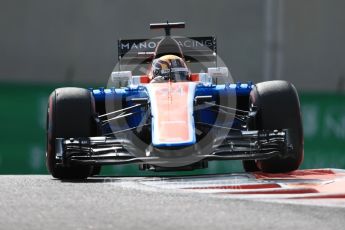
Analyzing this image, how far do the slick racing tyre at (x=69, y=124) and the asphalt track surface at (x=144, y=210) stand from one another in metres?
1.01

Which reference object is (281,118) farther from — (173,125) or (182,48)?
(182,48)

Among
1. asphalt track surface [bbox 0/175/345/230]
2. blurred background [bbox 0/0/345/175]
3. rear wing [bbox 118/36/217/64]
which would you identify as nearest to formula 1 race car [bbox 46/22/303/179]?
rear wing [bbox 118/36/217/64]

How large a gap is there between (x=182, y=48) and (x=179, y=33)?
40.3ft

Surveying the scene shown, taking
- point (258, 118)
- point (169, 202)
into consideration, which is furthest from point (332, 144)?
point (169, 202)

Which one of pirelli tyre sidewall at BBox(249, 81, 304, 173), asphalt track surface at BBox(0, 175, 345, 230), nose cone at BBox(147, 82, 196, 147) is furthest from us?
pirelli tyre sidewall at BBox(249, 81, 304, 173)

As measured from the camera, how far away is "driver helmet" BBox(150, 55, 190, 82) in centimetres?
962

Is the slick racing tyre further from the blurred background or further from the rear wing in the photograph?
the blurred background

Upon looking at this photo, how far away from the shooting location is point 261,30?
74.8ft

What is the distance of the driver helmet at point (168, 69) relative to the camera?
962cm

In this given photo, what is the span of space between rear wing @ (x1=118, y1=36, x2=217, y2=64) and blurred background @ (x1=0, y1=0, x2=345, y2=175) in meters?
11.5

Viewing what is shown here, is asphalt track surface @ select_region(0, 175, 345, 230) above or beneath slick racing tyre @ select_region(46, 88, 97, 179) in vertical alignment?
beneath

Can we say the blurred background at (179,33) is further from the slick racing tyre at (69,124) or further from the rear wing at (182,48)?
the slick racing tyre at (69,124)

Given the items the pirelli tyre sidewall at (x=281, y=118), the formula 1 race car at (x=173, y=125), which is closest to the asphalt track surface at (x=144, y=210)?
the formula 1 race car at (x=173, y=125)

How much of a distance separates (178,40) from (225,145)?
2.55 m
